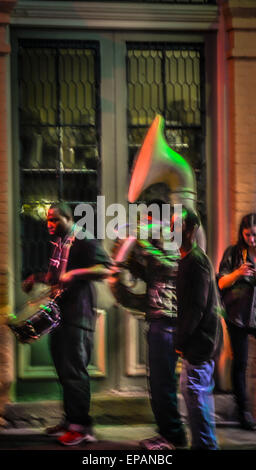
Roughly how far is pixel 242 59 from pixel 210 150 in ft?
3.07

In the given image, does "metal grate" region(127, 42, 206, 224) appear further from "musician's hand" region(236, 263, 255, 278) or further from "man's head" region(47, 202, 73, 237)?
"man's head" region(47, 202, 73, 237)

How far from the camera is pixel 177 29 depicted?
6.26 meters

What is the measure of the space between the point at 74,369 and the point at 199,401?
1.22m

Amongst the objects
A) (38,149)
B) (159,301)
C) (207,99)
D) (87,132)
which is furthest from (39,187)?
(207,99)

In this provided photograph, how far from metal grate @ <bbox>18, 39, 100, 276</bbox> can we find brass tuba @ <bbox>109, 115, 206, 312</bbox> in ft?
1.65

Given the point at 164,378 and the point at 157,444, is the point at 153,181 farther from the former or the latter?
the point at 157,444

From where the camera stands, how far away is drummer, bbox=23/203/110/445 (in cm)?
540

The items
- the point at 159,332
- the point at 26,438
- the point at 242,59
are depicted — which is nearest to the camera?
the point at 159,332

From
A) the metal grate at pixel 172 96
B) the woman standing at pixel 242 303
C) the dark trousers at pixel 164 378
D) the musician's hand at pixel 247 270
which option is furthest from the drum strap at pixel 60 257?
the musician's hand at pixel 247 270

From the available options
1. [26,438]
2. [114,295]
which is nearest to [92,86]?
[114,295]

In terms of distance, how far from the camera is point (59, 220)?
570 centimetres

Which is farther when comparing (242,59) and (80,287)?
(242,59)

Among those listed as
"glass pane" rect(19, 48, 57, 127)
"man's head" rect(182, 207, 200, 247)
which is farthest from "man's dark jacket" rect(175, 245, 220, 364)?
"glass pane" rect(19, 48, 57, 127)
